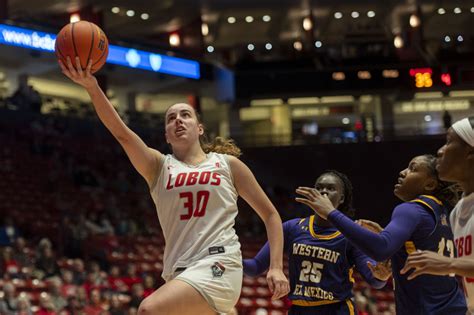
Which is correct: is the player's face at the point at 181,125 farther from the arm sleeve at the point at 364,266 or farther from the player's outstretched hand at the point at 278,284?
the arm sleeve at the point at 364,266

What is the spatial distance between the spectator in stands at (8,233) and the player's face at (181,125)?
36.0 ft

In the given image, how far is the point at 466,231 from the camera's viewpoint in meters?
3.99

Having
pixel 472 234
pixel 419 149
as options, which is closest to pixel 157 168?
pixel 472 234

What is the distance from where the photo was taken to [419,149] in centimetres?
2416

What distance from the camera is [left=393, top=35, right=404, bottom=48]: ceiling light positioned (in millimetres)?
28884

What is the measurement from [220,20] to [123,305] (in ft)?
65.3

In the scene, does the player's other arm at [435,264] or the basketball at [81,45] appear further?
the basketball at [81,45]

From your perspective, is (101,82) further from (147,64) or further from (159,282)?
(159,282)

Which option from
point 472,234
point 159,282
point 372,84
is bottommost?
point 159,282

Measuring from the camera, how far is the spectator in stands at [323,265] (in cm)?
564

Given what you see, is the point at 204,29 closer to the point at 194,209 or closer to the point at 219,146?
the point at 219,146

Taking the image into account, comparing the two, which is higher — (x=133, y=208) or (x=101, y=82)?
(x=101, y=82)

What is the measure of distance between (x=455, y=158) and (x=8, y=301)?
8.47m

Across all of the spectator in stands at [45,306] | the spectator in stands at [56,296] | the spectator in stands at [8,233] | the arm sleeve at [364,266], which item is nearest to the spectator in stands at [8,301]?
the spectator in stands at [45,306]
